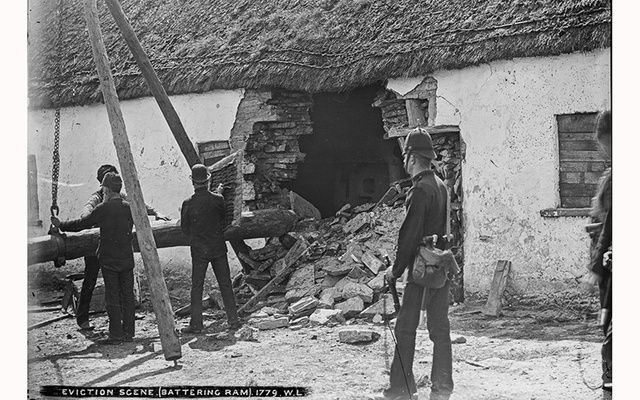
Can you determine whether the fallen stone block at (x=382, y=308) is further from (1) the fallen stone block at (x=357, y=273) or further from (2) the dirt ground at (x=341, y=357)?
(1) the fallen stone block at (x=357, y=273)

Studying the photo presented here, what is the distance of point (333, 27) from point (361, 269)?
2.04 meters

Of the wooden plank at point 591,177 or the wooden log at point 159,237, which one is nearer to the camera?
the wooden plank at point 591,177

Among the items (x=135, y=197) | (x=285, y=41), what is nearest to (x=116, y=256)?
(x=135, y=197)

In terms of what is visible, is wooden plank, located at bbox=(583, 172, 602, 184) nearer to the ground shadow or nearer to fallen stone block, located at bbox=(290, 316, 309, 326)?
the ground shadow

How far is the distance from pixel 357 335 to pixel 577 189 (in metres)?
1.90

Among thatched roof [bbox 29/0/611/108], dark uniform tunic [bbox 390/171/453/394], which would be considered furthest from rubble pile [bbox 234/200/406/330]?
thatched roof [bbox 29/0/611/108]

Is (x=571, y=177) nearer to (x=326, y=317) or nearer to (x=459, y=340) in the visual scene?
(x=459, y=340)

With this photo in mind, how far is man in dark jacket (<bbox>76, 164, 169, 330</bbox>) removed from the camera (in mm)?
6547

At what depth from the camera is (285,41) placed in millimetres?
7188

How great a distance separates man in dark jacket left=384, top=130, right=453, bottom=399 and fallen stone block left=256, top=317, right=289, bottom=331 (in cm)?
106

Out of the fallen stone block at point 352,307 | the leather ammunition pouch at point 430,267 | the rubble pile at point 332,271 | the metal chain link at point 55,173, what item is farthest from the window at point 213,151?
the leather ammunition pouch at point 430,267

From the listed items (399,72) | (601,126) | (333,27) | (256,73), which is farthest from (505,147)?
(256,73)

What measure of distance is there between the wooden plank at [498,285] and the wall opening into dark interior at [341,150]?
3.96 feet

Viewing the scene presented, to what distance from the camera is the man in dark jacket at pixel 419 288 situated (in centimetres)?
564
